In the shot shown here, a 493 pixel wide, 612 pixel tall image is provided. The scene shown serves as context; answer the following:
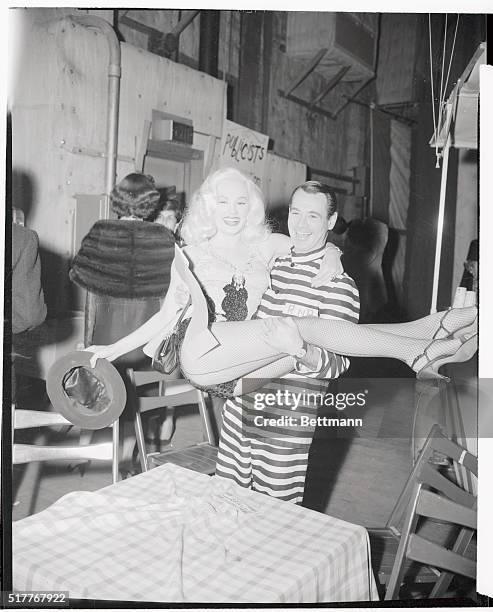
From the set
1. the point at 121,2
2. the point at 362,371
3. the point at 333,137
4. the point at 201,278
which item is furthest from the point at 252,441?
the point at 121,2

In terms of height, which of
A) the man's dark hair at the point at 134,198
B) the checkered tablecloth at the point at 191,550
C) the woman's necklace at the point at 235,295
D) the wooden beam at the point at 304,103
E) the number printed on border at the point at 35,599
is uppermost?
the wooden beam at the point at 304,103

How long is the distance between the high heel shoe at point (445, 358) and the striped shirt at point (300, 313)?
25 centimetres

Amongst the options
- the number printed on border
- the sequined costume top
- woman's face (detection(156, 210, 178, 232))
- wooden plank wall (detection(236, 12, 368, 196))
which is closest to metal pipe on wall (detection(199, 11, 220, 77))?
wooden plank wall (detection(236, 12, 368, 196))

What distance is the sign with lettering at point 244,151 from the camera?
6.19 feet

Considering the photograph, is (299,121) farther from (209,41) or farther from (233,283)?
(233,283)

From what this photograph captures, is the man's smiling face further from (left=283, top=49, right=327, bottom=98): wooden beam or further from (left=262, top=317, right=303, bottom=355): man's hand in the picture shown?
(left=283, top=49, right=327, bottom=98): wooden beam

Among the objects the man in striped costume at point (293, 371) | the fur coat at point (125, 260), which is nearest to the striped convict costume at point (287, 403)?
the man in striped costume at point (293, 371)

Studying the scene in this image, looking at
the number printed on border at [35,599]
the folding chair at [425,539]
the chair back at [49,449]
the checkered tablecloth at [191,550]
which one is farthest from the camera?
the chair back at [49,449]

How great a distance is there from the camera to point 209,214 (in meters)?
1.87

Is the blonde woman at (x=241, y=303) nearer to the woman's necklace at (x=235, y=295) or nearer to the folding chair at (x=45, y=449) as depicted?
the woman's necklace at (x=235, y=295)

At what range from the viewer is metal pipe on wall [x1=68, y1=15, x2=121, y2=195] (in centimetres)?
188

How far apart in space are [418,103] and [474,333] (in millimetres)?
801

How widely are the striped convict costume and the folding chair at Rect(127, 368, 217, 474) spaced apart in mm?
92

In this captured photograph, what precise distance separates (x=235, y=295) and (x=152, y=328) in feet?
0.97
